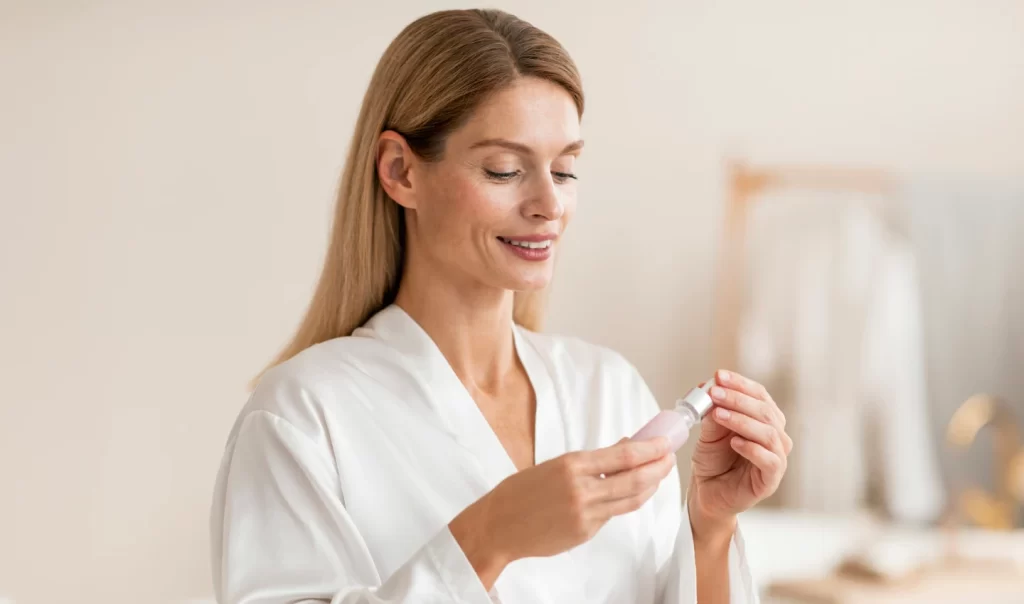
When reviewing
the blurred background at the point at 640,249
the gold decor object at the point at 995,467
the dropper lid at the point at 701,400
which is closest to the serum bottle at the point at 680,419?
the dropper lid at the point at 701,400

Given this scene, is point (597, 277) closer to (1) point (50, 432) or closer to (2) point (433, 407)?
(1) point (50, 432)

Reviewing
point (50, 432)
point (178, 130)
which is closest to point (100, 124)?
point (178, 130)

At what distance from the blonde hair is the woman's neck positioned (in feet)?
0.17

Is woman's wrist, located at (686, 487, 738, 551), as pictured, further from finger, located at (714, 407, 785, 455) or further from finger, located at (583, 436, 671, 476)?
finger, located at (583, 436, 671, 476)

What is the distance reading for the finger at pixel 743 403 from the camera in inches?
44.5

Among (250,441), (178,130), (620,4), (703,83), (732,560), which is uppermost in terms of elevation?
Result: (620,4)

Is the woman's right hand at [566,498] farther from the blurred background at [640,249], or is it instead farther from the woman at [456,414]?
the blurred background at [640,249]

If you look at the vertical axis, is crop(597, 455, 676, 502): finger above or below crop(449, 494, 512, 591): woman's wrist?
above

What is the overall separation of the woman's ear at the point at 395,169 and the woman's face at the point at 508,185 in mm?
44

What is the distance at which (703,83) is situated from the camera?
4027 millimetres

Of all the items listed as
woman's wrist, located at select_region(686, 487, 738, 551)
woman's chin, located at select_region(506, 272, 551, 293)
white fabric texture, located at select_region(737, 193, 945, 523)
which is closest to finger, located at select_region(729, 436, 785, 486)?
woman's wrist, located at select_region(686, 487, 738, 551)

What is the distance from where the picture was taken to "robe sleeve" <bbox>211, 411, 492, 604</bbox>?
3.64 feet

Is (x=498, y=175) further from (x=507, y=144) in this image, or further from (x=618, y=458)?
(x=618, y=458)

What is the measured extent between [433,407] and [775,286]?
266 cm
